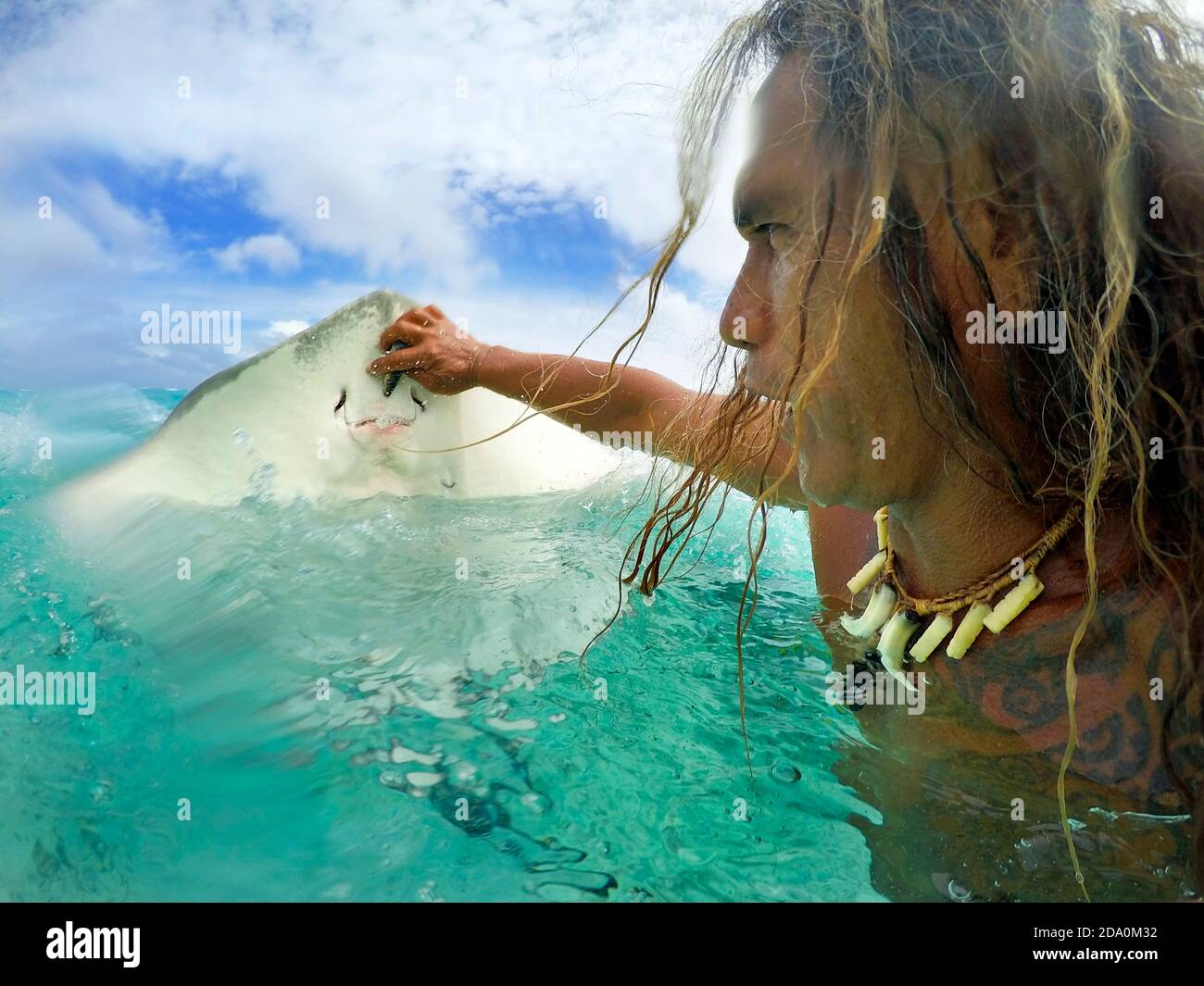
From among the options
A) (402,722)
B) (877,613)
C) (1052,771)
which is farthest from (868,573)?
(402,722)

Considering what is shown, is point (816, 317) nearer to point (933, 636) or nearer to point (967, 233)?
point (967, 233)

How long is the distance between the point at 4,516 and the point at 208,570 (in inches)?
30.1

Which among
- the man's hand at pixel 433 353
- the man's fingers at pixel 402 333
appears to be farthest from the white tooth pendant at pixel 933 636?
the man's fingers at pixel 402 333

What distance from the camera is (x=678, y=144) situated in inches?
48.8

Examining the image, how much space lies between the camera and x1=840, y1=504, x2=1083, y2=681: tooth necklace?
3.84ft

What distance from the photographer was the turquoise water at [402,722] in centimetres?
108

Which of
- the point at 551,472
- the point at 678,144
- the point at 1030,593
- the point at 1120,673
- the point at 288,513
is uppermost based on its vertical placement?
the point at 678,144

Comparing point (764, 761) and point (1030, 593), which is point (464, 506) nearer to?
point (764, 761)

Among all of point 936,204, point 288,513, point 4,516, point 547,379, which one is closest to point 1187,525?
point 936,204

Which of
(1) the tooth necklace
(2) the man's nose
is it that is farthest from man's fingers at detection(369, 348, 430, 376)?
(1) the tooth necklace

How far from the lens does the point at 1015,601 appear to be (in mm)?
1172

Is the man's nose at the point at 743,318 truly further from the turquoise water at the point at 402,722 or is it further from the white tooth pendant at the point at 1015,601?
the turquoise water at the point at 402,722

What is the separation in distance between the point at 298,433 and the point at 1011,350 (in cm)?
144

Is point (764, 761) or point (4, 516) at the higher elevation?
point (4, 516)
